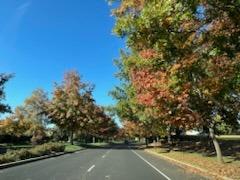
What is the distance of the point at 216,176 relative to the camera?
56.3 ft

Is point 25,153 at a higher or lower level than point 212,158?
higher

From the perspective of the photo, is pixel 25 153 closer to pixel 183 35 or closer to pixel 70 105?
pixel 183 35

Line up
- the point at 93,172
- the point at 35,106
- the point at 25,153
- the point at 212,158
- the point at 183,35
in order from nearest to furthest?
the point at 183,35, the point at 93,172, the point at 212,158, the point at 25,153, the point at 35,106

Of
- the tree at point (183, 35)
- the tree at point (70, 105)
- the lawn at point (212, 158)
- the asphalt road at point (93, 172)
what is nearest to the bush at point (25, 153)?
the asphalt road at point (93, 172)

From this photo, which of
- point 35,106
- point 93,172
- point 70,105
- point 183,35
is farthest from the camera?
point 35,106

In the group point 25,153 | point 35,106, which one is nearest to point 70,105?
point 35,106

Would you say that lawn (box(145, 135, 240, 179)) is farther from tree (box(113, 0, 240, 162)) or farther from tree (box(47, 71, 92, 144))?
tree (box(47, 71, 92, 144))

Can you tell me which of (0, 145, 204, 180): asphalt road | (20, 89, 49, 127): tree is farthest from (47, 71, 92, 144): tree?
(0, 145, 204, 180): asphalt road

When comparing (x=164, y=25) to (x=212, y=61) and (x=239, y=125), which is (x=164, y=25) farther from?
(x=239, y=125)

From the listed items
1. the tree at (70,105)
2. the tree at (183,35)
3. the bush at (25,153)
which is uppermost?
the tree at (70,105)

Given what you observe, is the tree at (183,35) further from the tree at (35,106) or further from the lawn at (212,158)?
the tree at (35,106)

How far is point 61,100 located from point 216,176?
165 ft

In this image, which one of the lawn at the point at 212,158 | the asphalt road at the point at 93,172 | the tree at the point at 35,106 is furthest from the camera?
the tree at the point at 35,106

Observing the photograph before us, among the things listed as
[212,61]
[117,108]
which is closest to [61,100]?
[117,108]
